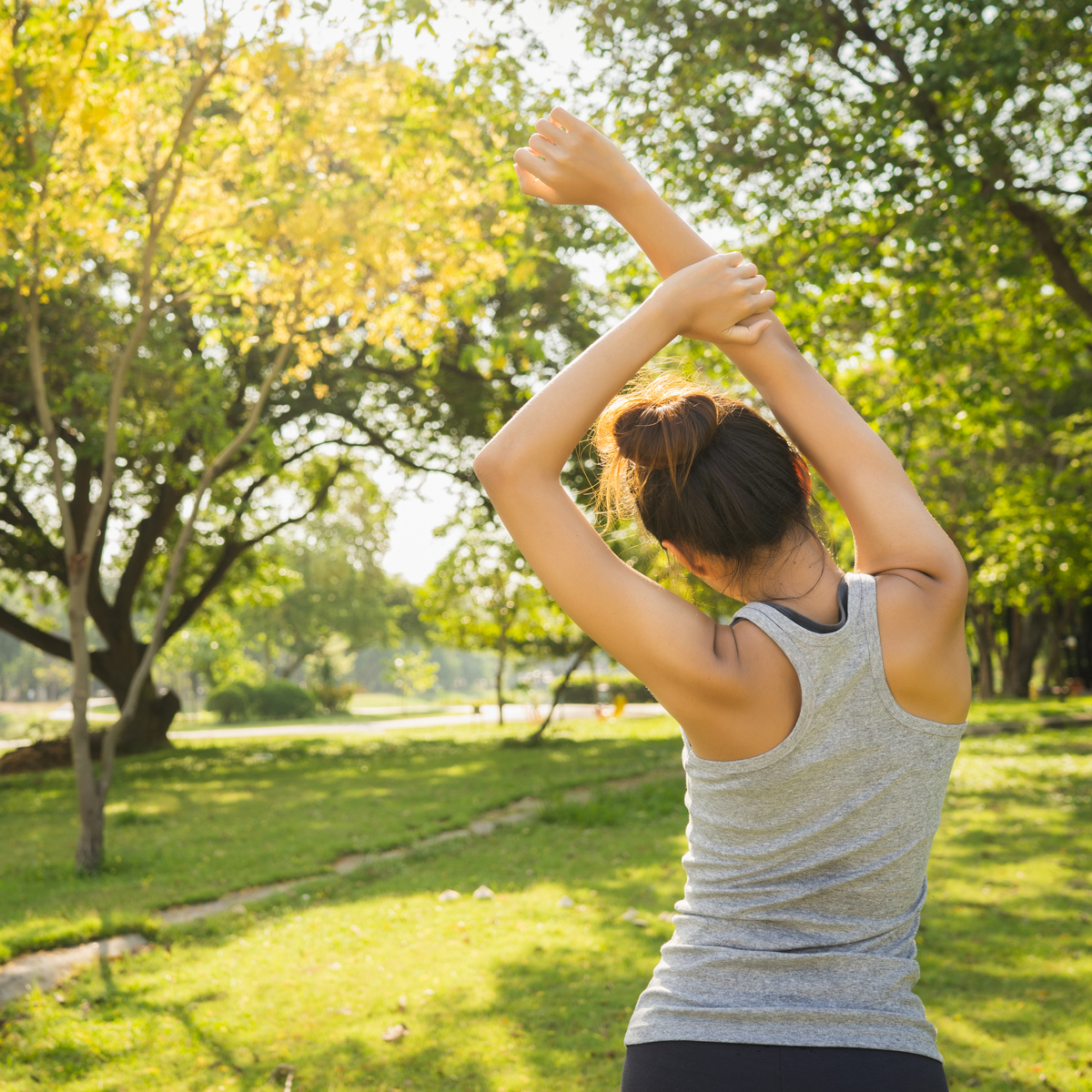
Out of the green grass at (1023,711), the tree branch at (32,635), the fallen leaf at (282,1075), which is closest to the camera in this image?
the fallen leaf at (282,1075)

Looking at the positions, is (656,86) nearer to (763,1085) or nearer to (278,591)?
(763,1085)

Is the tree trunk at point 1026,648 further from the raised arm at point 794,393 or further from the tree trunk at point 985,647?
the raised arm at point 794,393

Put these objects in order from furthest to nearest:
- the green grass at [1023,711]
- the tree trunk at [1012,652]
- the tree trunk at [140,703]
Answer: the tree trunk at [1012,652]
the green grass at [1023,711]
the tree trunk at [140,703]

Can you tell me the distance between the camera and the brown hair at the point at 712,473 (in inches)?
53.7

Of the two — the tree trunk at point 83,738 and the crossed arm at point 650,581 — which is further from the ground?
the crossed arm at point 650,581

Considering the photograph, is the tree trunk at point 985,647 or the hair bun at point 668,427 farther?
the tree trunk at point 985,647

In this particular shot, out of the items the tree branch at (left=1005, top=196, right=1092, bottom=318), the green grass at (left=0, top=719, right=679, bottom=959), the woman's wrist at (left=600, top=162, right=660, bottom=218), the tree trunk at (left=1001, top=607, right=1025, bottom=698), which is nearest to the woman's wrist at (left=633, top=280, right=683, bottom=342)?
the woman's wrist at (left=600, top=162, right=660, bottom=218)

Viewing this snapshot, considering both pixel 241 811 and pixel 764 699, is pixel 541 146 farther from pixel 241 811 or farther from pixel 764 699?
pixel 241 811

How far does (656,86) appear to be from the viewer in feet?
30.6

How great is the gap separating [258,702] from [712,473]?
3680cm

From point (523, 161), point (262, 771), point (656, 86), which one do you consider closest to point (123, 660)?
point (262, 771)

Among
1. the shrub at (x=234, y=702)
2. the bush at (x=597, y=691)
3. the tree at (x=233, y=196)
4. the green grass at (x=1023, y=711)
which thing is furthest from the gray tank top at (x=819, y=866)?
the shrub at (x=234, y=702)

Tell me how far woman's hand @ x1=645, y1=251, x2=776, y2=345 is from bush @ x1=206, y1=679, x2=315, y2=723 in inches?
1435

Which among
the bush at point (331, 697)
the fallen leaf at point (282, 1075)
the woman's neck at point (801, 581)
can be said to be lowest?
the bush at point (331, 697)
